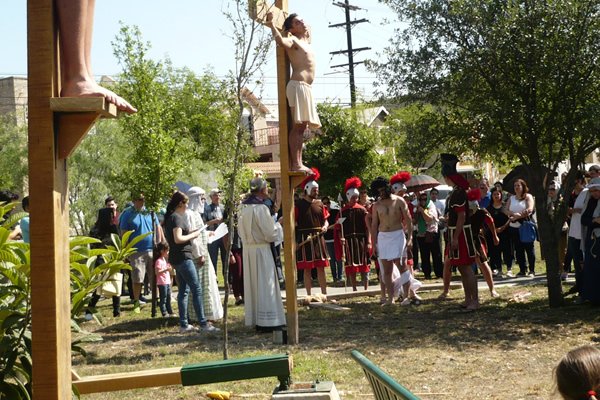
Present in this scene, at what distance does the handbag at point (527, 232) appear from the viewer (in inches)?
679

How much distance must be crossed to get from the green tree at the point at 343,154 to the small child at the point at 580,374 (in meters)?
30.3

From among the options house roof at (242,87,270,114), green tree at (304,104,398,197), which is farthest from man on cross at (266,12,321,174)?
green tree at (304,104,398,197)

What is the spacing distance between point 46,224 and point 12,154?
43.5 meters

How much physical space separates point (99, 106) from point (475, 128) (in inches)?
374

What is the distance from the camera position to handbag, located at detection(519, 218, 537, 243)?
1725 cm

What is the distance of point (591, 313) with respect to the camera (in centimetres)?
1170

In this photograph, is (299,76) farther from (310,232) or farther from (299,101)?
(310,232)

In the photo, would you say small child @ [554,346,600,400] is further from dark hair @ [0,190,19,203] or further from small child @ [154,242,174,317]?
small child @ [154,242,174,317]

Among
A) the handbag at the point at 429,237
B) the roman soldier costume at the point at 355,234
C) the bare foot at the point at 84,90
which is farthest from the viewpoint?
the handbag at the point at 429,237

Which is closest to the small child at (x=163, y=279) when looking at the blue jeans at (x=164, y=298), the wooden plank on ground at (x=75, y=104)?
the blue jeans at (x=164, y=298)

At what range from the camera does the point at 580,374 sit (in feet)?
10.2

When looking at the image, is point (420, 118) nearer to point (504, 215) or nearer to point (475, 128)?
point (475, 128)

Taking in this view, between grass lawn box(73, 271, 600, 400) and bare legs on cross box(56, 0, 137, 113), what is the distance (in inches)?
164

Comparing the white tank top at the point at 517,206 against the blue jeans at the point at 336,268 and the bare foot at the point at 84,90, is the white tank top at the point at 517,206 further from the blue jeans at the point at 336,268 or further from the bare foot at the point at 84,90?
the bare foot at the point at 84,90
